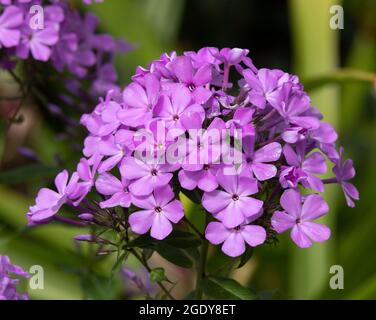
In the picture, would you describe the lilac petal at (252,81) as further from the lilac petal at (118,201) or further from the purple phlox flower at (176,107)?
the lilac petal at (118,201)

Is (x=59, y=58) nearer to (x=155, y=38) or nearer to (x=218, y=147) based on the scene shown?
(x=218, y=147)

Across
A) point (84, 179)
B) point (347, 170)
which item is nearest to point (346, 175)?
point (347, 170)

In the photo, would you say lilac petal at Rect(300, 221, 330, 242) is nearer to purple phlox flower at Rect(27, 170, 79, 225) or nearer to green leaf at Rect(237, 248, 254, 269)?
green leaf at Rect(237, 248, 254, 269)

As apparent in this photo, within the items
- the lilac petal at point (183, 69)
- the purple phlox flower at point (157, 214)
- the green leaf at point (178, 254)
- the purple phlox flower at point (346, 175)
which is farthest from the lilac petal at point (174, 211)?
the purple phlox flower at point (346, 175)

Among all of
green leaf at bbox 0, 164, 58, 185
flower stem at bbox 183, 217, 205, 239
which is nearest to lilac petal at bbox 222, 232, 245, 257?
flower stem at bbox 183, 217, 205, 239
